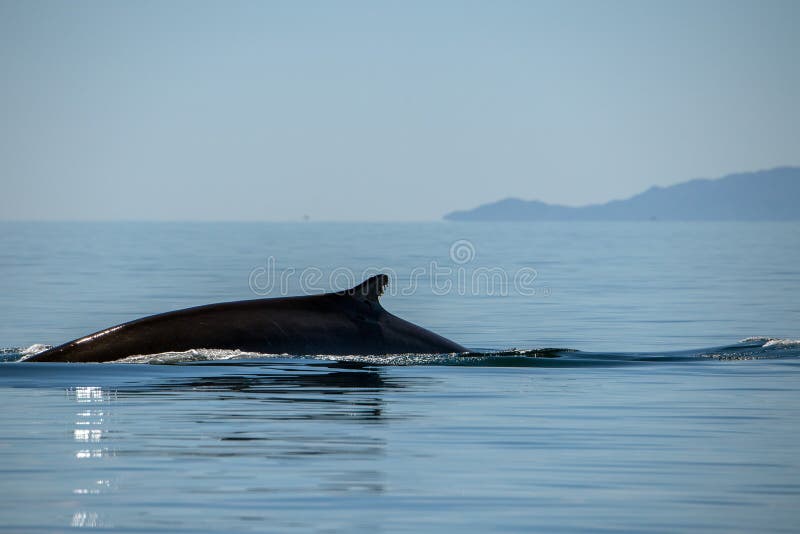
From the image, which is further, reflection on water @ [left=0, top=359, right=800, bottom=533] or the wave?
the wave

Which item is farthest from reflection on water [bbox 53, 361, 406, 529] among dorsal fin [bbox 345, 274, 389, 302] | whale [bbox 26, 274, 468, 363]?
dorsal fin [bbox 345, 274, 389, 302]

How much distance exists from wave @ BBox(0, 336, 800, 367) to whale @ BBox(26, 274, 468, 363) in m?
0.09

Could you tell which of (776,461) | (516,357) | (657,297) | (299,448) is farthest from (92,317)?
(776,461)

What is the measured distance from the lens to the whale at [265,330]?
17484 millimetres

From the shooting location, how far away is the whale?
1748 cm

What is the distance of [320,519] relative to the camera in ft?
30.9

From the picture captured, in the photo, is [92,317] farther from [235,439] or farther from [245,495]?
[245,495]

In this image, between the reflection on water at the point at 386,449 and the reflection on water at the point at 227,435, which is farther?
the reflection on water at the point at 227,435

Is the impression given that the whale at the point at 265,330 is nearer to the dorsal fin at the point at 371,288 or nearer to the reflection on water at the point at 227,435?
the dorsal fin at the point at 371,288

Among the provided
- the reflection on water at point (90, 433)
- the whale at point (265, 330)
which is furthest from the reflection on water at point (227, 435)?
the whale at point (265, 330)

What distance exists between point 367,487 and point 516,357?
10190 mm

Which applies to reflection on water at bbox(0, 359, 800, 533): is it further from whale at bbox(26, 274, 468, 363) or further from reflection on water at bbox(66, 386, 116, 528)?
whale at bbox(26, 274, 468, 363)

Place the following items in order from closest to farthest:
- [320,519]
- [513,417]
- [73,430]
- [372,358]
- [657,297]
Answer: [320,519] < [73,430] < [513,417] < [372,358] < [657,297]

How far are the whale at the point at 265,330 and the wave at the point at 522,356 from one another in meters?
0.09
